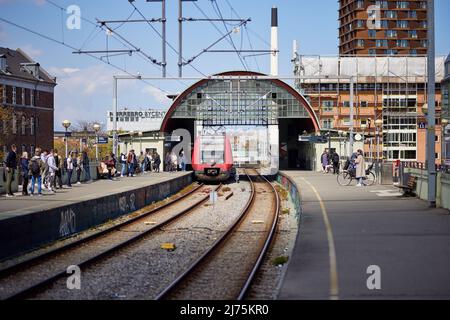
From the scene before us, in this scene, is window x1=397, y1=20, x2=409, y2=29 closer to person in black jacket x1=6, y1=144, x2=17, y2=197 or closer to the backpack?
the backpack

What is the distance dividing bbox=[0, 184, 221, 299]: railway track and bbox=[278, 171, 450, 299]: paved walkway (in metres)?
3.82

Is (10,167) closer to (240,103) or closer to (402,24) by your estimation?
(240,103)

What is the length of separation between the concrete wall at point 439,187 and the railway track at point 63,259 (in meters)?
7.94

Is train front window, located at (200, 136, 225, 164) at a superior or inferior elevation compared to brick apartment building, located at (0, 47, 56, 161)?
inferior

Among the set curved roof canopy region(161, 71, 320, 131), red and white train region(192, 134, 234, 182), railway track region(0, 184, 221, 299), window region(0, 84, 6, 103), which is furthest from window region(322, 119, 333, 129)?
railway track region(0, 184, 221, 299)

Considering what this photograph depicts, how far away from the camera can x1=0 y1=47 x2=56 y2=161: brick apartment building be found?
63.5 metres

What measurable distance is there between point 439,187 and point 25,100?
55636 mm

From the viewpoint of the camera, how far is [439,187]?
19.5 meters

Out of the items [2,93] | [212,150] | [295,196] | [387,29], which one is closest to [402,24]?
[387,29]

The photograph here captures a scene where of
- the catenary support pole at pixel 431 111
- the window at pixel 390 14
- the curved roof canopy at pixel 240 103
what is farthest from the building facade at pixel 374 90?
the catenary support pole at pixel 431 111

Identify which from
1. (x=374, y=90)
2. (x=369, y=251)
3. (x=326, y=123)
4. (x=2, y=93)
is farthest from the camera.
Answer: (x=374, y=90)

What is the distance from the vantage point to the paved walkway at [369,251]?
9000 millimetres

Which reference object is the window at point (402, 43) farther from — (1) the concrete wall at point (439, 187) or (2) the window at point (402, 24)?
(1) the concrete wall at point (439, 187)
